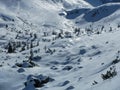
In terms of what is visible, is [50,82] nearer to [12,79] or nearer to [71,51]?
[12,79]

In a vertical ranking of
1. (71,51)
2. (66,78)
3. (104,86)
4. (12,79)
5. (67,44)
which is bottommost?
(104,86)

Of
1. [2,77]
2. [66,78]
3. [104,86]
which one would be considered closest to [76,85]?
[66,78]

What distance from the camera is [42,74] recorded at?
27.5 metres

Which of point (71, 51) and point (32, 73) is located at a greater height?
point (71, 51)

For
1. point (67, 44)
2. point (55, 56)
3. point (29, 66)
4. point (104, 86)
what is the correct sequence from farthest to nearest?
1. point (67, 44)
2. point (55, 56)
3. point (29, 66)
4. point (104, 86)

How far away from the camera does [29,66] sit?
3033 centimetres

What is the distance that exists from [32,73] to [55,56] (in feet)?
18.8

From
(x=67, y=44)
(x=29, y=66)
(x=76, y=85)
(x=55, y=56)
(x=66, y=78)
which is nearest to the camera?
(x=76, y=85)

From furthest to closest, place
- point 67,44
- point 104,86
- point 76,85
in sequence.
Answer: point 67,44 → point 76,85 → point 104,86

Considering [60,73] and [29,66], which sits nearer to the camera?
[60,73]

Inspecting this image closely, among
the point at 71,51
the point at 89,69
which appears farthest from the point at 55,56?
the point at 89,69

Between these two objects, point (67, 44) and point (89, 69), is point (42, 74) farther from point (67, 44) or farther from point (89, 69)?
point (67, 44)

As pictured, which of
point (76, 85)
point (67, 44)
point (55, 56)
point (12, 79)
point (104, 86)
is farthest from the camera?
point (67, 44)

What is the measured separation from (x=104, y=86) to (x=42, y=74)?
11.2 meters
